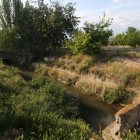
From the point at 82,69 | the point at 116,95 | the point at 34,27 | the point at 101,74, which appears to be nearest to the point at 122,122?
the point at 116,95

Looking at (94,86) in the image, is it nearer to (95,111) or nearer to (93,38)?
(95,111)

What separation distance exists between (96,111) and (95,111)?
2.6 inches

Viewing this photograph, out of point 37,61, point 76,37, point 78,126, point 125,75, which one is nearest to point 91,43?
point 76,37

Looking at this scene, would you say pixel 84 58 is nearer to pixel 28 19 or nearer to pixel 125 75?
pixel 125 75

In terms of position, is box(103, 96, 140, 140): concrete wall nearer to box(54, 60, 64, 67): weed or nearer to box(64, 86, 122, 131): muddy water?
box(64, 86, 122, 131): muddy water

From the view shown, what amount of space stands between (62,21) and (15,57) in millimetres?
10833

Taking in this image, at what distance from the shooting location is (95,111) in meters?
9.23

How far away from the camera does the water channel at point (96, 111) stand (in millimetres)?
7938

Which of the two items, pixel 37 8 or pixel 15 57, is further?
pixel 15 57

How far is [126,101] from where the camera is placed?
33.1 feet

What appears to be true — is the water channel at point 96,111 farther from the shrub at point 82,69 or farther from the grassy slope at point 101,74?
the shrub at point 82,69

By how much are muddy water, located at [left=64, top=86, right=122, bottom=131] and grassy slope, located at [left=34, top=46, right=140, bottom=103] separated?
0.61 metres

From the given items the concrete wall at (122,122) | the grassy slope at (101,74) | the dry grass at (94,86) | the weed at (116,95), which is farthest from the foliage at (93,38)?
the concrete wall at (122,122)

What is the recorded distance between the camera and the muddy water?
7.94 meters
